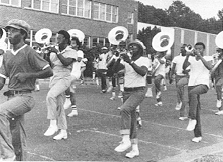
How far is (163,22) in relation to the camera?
77.5m

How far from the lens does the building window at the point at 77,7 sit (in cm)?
3288

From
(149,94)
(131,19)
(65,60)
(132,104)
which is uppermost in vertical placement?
(131,19)

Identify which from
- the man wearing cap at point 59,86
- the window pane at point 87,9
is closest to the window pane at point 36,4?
the window pane at point 87,9

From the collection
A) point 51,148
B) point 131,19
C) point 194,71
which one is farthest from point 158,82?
point 131,19

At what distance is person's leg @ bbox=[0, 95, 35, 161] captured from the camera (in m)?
4.59

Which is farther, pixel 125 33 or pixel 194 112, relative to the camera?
pixel 125 33

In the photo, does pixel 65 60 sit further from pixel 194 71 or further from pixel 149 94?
pixel 149 94

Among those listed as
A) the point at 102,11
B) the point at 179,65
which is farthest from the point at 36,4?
the point at 179,65

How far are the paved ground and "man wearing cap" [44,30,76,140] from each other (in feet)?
0.91

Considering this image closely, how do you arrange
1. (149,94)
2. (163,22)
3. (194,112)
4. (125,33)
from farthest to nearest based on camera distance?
(163,22) < (149,94) < (125,33) < (194,112)

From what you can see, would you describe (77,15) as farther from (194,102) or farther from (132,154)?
(132,154)

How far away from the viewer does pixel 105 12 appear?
122 ft

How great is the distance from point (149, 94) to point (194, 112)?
817 cm

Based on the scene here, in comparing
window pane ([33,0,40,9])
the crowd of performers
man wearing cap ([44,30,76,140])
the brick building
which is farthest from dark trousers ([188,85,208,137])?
window pane ([33,0,40,9])
